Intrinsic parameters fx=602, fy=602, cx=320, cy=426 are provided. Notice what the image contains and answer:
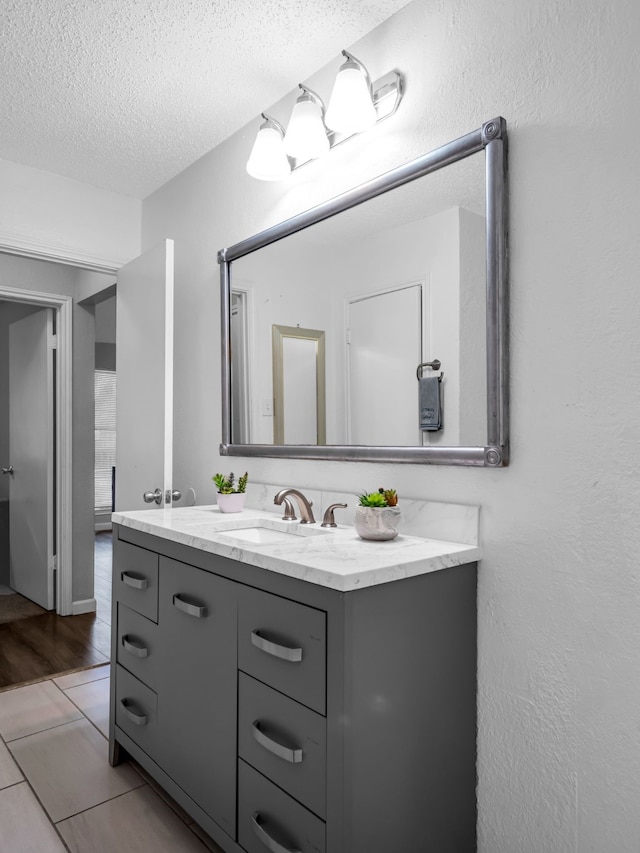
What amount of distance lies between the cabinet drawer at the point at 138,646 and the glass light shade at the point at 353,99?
5.40 feet

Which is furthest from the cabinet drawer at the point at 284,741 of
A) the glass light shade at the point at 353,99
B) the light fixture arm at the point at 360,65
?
the light fixture arm at the point at 360,65

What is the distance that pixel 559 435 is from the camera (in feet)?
4.51

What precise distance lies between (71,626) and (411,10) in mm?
3477

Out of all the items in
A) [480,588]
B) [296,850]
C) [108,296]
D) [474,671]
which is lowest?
[296,850]

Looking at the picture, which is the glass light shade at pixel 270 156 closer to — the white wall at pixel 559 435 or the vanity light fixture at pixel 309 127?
the vanity light fixture at pixel 309 127

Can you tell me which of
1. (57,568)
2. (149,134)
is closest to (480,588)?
(149,134)

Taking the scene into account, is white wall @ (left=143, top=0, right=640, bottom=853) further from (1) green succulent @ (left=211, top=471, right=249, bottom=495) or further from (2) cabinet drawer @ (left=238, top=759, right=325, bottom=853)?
(1) green succulent @ (left=211, top=471, right=249, bottom=495)

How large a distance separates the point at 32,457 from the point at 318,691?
3.44 metres

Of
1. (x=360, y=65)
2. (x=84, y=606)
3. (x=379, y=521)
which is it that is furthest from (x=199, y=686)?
(x=84, y=606)

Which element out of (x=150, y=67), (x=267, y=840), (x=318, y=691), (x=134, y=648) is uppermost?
(x=150, y=67)

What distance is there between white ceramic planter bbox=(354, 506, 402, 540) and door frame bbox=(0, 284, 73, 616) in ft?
9.21

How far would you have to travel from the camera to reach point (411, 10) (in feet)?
5.68

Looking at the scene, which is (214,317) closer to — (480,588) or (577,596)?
(480,588)

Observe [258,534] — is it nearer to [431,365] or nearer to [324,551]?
[324,551]
